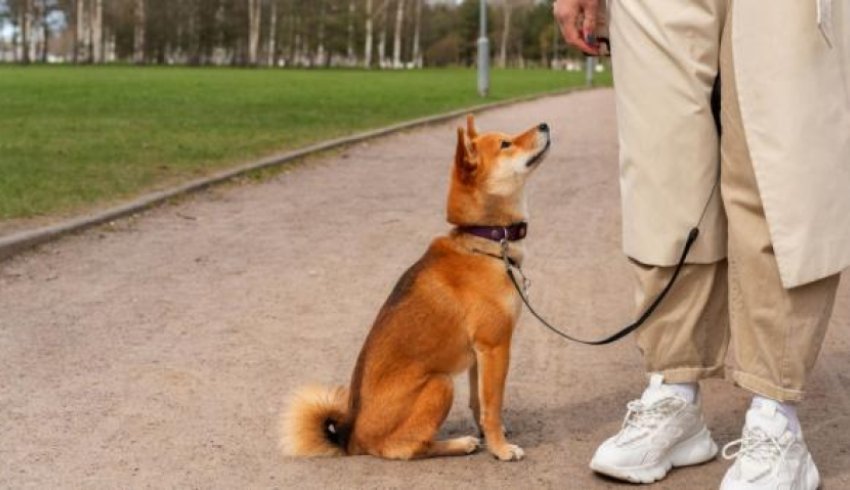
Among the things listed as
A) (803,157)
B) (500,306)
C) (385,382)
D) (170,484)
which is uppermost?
(803,157)

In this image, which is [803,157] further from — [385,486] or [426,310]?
[385,486]

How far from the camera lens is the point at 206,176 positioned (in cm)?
1124

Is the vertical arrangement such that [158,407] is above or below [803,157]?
below

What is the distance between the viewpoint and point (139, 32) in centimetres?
9512

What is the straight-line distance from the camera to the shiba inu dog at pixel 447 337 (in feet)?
12.2

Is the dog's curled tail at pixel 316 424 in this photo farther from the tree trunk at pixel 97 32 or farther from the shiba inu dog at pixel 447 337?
the tree trunk at pixel 97 32

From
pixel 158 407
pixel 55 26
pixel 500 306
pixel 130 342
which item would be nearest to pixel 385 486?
pixel 500 306

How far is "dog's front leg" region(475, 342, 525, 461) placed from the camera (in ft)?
12.3

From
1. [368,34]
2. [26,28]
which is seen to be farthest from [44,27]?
[368,34]

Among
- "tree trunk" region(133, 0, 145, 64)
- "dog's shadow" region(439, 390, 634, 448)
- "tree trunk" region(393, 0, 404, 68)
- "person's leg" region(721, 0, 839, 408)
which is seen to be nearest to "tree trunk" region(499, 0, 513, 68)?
"tree trunk" region(393, 0, 404, 68)

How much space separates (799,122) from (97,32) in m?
90.1

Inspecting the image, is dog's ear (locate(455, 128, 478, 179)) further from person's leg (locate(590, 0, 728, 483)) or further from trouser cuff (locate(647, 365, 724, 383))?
trouser cuff (locate(647, 365, 724, 383))

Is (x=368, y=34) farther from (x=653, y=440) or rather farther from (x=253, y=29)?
(x=653, y=440)

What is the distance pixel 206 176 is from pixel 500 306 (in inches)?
310
